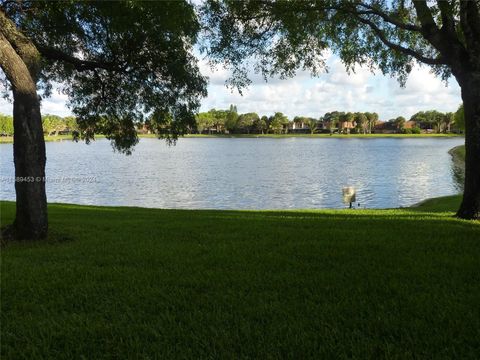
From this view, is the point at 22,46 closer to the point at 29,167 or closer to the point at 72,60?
the point at 72,60

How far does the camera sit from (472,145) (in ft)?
36.0

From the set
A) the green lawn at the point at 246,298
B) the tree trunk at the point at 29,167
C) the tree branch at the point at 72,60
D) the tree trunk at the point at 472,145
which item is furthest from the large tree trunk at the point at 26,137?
the tree trunk at the point at 472,145

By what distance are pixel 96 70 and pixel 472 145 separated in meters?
10.5

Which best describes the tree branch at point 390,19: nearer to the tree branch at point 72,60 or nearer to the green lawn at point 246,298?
the green lawn at point 246,298

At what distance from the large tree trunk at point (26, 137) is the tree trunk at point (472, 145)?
10.1m

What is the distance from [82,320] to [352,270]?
345 cm

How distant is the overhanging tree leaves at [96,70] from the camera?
8547mm

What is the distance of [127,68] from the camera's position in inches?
463

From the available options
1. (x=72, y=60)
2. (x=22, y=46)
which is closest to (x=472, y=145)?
(x=72, y=60)

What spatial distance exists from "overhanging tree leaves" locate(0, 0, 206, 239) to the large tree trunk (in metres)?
0.02

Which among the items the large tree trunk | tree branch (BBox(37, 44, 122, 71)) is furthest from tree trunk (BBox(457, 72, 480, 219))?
the large tree trunk

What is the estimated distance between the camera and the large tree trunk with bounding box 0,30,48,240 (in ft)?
27.4

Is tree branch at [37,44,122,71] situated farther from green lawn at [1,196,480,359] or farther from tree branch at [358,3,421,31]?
tree branch at [358,3,421,31]

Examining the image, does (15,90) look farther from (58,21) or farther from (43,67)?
(43,67)
